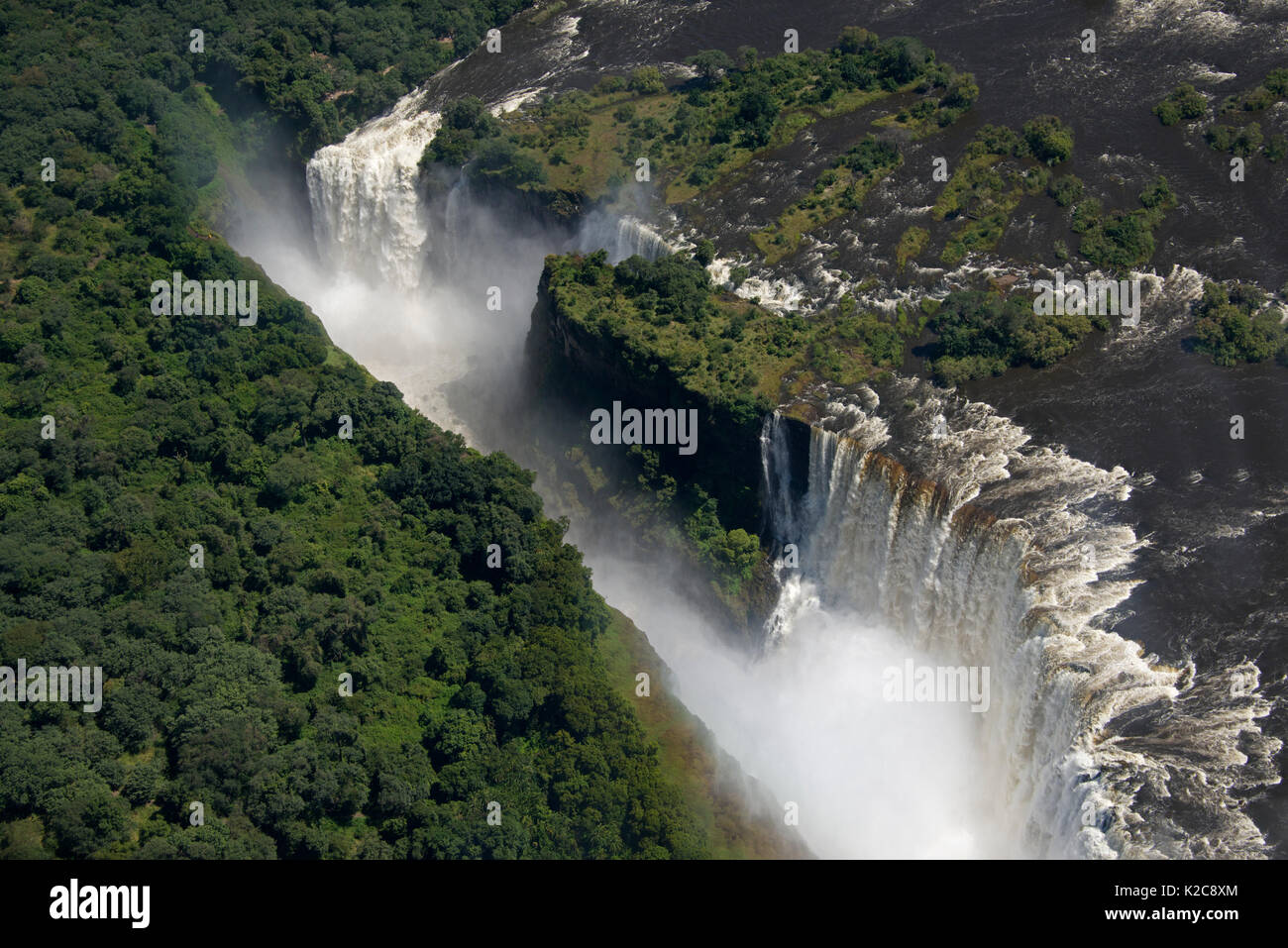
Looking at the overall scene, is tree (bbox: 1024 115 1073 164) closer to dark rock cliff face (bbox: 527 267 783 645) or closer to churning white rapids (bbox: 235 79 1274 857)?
churning white rapids (bbox: 235 79 1274 857)

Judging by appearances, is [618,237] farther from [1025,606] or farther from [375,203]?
[1025,606]

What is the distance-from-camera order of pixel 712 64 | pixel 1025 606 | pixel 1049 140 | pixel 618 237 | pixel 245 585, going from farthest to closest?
pixel 712 64 → pixel 618 237 → pixel 1049 140 → pixel 245 585 → pixel 1025 606

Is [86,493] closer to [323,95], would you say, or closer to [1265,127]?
[323,95]

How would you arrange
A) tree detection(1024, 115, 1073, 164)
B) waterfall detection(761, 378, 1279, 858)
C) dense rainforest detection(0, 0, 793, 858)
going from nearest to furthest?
waterfall detection(761, 378, 1279, 858)
dense rainforest detection(0, 0, 793, 858)
tree detection(1024, 115, 1073, 164)

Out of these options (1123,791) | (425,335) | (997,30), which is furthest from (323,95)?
(1123,791)

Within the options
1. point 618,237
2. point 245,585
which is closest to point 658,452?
point 618,237

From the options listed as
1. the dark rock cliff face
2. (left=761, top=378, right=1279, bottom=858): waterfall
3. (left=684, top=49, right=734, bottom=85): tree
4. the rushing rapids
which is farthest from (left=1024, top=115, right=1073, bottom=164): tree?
the dark rock cliff face

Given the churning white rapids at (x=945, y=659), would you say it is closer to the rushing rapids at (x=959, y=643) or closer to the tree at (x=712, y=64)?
the rushing rapids at (x=959, y=643)
